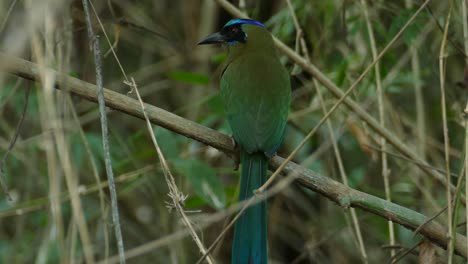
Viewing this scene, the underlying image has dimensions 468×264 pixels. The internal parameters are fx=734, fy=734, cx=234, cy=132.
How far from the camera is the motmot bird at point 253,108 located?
2871mm

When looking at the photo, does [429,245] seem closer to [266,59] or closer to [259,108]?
[259,108]

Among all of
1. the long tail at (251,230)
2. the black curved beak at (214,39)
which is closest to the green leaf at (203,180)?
the long tail at (251,230)

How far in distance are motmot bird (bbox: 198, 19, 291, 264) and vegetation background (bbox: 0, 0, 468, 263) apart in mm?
135

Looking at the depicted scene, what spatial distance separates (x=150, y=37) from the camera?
582 cm

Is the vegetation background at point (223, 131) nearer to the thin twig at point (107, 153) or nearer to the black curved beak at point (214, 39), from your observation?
the black curved beak at point (214, 39)

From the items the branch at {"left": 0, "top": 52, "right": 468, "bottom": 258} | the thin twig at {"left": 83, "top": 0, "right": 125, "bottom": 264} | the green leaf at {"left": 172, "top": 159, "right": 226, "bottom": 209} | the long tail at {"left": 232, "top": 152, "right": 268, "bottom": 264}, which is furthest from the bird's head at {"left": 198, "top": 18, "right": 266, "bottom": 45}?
the thin twig at {"left": 83, "top": 0, "right": 125, "bottom": 264}

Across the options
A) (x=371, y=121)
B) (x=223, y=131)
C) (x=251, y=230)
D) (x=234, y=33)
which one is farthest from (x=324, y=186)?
(x=234, y=33)

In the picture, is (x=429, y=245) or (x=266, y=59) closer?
(x=429, y=245)

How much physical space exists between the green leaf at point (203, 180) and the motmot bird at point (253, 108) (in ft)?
1.31

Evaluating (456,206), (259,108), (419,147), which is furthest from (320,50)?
(456,206)

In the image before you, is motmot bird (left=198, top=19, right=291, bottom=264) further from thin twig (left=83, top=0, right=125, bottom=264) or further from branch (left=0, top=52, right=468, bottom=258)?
thin twig (left=83, top=0, right=125, bottom=264)

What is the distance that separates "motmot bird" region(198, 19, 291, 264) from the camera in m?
2.87

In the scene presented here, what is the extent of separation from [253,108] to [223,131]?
32 cm

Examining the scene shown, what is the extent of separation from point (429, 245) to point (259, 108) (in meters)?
1.07
